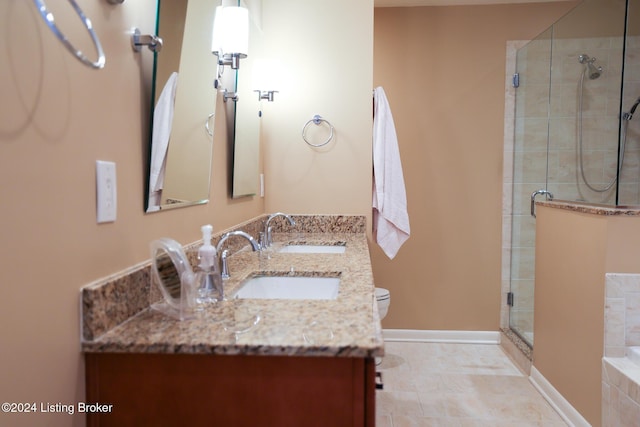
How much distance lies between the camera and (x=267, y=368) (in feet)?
2.79

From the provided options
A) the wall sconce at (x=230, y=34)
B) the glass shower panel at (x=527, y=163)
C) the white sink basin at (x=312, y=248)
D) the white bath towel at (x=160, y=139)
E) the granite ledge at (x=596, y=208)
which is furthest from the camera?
the glass shower panel at (x=527, y=163)

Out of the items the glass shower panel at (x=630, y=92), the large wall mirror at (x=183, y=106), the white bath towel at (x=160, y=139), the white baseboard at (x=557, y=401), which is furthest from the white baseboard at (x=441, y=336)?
the white bath towel at (x=160, y=139)

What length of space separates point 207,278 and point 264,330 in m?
0.31

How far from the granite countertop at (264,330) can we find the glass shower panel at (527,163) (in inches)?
83.0

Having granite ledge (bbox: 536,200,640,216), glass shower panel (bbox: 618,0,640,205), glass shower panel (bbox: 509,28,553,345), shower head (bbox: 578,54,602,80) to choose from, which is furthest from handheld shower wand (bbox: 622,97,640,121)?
glass shower panel (bbox: 509,28,553,345)

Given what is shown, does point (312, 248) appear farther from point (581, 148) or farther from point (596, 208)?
point (581, 148)

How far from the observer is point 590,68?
2301 millimetres

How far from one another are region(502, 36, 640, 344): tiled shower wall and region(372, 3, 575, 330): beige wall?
0.33 ft

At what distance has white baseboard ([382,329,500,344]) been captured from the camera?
3340mm

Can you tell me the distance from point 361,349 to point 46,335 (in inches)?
21.0

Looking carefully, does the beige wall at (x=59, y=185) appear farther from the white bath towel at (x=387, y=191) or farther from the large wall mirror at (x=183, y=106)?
the white bath towel at (x=387, y=191)

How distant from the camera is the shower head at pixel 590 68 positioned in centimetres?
224

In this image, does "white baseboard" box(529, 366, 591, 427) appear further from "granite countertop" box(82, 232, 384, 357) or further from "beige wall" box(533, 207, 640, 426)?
"granite countertop" box(82, 232, 384, 357)

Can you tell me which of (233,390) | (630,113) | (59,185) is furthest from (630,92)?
(59,185)
